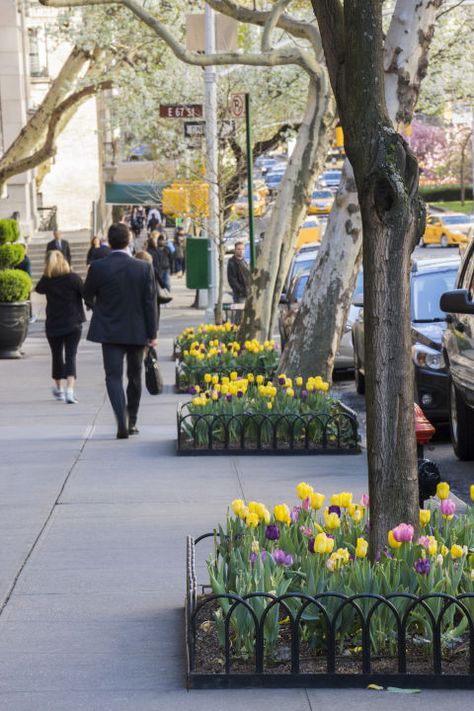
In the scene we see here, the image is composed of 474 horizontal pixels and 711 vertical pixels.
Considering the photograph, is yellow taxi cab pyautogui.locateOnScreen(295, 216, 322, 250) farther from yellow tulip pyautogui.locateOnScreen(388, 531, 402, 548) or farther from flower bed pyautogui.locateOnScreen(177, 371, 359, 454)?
yellow tulip pyautogui.locateOnScreen(388, 531, 402, 548)

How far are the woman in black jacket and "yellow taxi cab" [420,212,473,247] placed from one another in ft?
149

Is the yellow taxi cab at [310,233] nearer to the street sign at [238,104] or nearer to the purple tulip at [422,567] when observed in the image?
the street sign at [238,104]

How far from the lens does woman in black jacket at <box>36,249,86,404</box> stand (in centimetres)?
1606

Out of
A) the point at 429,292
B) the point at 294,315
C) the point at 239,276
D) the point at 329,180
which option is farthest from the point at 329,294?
the point at 329,180

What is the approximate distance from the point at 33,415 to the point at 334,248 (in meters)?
3.75

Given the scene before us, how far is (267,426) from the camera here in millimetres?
11797

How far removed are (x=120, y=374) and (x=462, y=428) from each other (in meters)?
2.96

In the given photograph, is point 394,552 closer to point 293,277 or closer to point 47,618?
point 47,618

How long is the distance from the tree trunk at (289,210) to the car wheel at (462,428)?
5.46 metres

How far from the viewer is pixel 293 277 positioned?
2422 cm

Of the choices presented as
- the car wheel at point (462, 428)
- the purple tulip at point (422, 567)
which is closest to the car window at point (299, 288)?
the car wheel at point (462, 428)

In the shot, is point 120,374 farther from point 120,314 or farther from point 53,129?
point 53,129

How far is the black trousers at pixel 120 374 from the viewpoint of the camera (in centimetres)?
1238

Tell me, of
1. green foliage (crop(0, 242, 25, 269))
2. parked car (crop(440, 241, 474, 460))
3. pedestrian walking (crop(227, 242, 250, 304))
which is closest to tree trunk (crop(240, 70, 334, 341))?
parked car (crop(440, 241, 474, 460))
